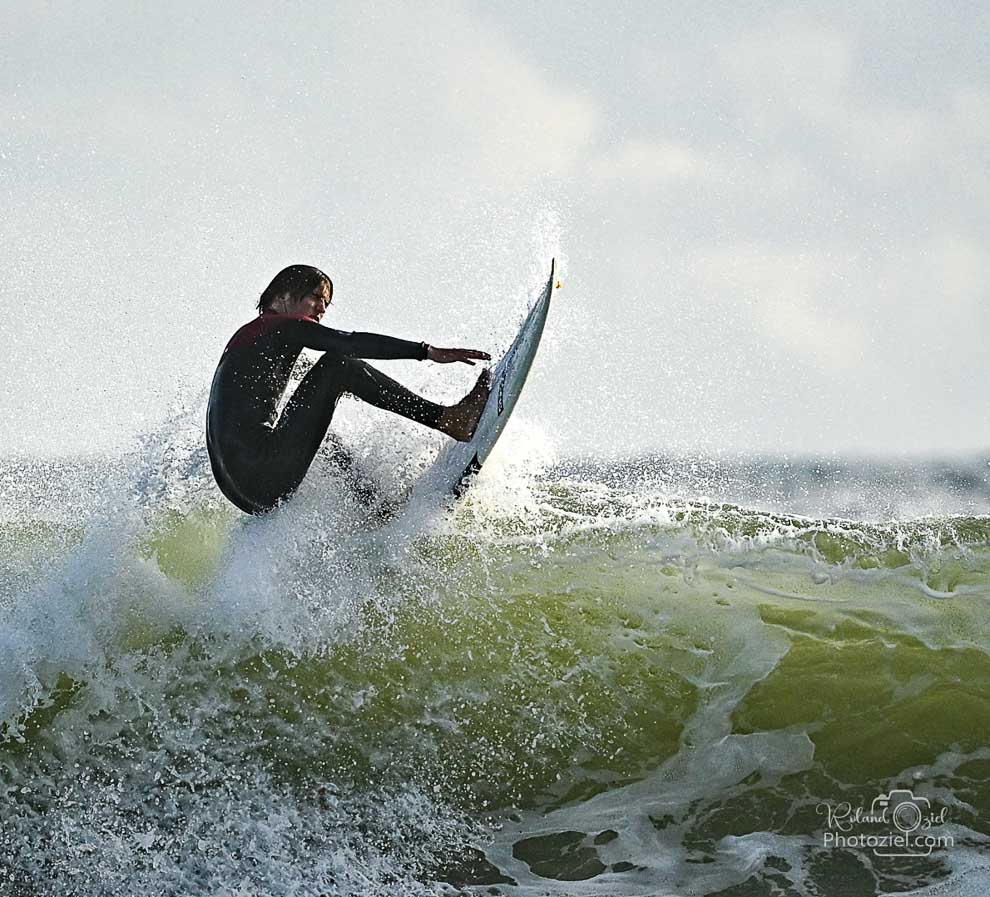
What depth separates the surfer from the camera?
17.1 ft

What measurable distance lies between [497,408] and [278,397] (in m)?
1.19

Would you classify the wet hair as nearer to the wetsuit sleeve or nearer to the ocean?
the wetsuit sleeve

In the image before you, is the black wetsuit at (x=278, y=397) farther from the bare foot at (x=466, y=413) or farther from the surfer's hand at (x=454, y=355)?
the bare foot at (x=466, y=413)

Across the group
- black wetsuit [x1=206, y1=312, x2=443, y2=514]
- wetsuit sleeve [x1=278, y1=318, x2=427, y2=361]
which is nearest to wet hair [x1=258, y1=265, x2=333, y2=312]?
black wetsuit [x1=206, y1=312, x2=443, y2=514]

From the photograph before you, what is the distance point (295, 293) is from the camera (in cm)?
535

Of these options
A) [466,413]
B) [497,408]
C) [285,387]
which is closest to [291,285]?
[285,387]

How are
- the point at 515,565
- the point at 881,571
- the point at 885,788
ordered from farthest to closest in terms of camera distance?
the point at 881,571 < the point at 515,565 < the point at 885,788

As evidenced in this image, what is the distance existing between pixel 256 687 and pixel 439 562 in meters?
1.25

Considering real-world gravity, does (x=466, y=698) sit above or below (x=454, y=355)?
below

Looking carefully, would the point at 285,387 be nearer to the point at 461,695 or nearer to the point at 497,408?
the point at 497,408

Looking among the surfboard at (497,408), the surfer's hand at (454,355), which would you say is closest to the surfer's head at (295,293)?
the surfer's hand at (454,355)

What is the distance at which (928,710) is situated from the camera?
17.5ft

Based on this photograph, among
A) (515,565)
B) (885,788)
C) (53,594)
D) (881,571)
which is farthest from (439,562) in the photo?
(881,571)

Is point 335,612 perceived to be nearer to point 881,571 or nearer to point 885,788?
point 885,788
